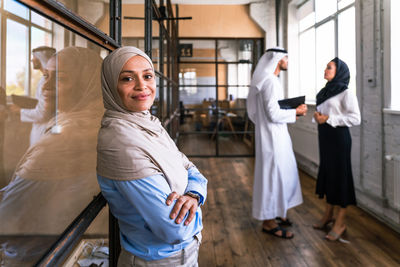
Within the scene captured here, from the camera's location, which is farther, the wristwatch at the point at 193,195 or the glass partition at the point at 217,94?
the glass partition at the point at 217,94

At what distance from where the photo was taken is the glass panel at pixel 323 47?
156 inches

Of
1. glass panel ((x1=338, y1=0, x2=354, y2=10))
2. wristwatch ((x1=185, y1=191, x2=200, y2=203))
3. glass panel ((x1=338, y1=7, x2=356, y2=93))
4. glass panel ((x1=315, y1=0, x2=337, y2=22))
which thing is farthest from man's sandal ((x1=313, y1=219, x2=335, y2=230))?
glass panel ((x1=315, y1=0, x2=337, y2=22))

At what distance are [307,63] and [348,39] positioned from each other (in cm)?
141

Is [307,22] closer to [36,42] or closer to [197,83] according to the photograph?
[197,83]

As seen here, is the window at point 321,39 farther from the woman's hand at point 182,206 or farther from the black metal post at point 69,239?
the black metal post at point 69,239

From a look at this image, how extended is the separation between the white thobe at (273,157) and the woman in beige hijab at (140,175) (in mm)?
1679

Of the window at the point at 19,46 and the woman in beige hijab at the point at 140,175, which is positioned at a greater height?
the window at the point at 19,46

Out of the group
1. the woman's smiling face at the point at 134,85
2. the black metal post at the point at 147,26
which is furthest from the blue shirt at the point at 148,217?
the black metal post at the point at 147,26

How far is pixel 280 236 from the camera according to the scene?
2377 millimetres

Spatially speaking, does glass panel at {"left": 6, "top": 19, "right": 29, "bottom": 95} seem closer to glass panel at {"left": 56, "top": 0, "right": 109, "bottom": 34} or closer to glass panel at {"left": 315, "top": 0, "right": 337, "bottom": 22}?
glass panel at {"left": 56, "top": 0, "right": 109, "bottom": 34}

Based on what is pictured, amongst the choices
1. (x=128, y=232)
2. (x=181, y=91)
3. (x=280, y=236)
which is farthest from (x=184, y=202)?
(x=181, y=91)

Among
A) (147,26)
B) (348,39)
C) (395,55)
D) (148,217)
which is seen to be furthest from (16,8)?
(348,39)

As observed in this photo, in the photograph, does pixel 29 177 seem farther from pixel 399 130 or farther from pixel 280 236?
pixel 399 130

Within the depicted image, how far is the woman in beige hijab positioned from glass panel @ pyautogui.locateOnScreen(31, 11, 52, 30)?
260mm
